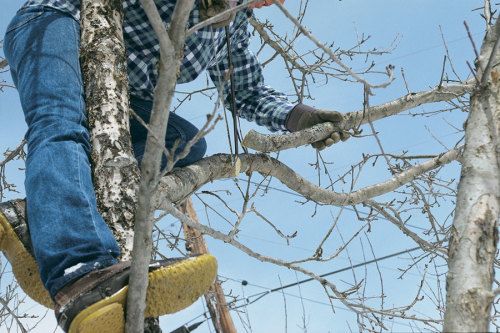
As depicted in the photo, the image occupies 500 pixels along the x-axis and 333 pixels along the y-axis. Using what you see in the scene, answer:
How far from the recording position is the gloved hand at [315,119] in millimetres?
2934

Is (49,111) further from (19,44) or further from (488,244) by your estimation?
(488,244)

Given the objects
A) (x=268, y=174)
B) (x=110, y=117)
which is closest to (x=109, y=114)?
(x=110, y=117)

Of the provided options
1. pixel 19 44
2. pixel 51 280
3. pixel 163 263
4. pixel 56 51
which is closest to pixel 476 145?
pixel 163 263

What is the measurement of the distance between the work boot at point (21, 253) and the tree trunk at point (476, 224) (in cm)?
112

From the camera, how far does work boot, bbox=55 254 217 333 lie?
1.46 m

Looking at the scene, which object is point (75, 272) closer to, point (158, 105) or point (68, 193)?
point (68, 193)

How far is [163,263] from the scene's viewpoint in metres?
1.58

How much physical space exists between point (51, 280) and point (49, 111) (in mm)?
497

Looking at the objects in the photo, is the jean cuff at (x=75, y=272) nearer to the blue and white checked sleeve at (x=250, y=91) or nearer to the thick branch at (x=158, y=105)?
the thick branch at (x=158, y=105)

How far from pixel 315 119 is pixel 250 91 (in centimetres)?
38

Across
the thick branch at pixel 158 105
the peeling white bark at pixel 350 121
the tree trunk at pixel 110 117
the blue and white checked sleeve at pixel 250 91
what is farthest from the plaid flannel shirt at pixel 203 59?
the thick branch at pixel 158 105

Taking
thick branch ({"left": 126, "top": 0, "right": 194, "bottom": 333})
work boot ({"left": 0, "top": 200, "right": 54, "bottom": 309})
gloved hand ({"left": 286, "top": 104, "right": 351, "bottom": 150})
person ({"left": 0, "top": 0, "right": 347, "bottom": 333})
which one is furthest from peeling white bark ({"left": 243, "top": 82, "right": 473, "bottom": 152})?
thick branch ({"left": 126, "top": 0, "right": 194, "bottom": 333})

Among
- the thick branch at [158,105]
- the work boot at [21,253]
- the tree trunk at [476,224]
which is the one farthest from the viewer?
the work boot at [21,253]

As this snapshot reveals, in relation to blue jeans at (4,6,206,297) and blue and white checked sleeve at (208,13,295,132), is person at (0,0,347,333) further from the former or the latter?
blue and white checked sleeve at (208,13,295,132)
